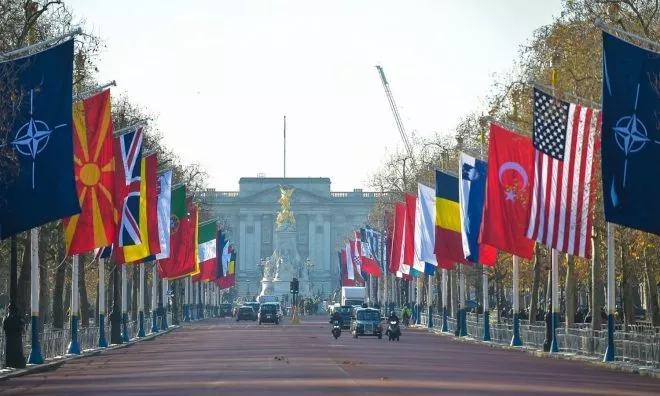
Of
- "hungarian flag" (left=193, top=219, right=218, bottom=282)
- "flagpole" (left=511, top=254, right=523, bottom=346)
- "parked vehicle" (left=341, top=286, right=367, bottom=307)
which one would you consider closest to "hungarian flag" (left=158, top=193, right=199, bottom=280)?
"hungarian flag" (left=193, top=219, right=218, bottom=282)

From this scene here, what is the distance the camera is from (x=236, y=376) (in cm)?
4453

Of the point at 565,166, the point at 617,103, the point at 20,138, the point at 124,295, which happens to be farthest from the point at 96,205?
the point at 124,295

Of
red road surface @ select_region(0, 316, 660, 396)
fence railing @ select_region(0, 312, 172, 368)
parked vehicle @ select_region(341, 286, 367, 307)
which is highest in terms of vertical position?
parked vehicle @ select_region(341, 286, 367, 307)

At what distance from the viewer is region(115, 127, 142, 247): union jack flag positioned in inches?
2554

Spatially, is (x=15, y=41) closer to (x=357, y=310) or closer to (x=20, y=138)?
(x=20, y=138)

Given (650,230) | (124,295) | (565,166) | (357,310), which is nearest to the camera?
Answer: (650,230)

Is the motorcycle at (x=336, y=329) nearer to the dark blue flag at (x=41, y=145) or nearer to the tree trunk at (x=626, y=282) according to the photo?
the tree trunk at (x=626, y=282)

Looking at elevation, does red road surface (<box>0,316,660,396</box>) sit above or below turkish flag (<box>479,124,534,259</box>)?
below

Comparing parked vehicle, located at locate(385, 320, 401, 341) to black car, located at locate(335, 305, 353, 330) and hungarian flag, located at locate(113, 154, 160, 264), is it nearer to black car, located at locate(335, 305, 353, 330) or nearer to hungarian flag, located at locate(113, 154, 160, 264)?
hungarian flag, located at locate(113, 154, 160, 264)

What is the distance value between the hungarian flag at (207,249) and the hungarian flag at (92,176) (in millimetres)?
56443

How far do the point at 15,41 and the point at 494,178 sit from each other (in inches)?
720

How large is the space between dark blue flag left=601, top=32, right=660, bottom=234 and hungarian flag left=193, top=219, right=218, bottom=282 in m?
70.5

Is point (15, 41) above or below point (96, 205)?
above

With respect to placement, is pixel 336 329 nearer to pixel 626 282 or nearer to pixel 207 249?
pixel 626 282
